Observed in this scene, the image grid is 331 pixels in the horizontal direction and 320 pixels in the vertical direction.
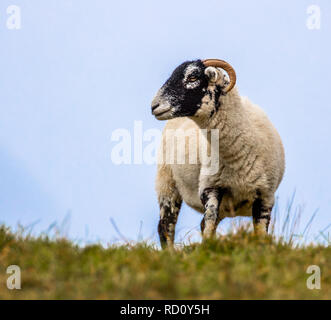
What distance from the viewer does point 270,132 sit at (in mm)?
8695

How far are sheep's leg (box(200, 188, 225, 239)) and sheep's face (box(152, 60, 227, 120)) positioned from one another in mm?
1125

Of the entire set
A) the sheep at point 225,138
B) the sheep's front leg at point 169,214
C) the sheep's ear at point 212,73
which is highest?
the sheep's ear at point 212,73

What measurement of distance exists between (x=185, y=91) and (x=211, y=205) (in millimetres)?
1585

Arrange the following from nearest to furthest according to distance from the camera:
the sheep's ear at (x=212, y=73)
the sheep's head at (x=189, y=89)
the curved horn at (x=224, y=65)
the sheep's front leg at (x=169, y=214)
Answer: the sheep's head at (x=189, y=89) → the sheep's ear at (x=212, y=73) → the curved horn at (x=224, y=65) → the sheep's front leg at (x=169, y=214)

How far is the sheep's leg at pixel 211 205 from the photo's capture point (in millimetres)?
8156

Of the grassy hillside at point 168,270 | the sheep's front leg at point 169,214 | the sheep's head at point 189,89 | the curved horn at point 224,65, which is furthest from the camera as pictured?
the sheep's front leg at point 169,214

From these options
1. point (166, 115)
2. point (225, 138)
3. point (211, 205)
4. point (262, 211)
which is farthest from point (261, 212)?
point (166, 115)

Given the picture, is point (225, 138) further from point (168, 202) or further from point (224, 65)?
point (168, 202)

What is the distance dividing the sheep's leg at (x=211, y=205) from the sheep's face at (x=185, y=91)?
112 cm

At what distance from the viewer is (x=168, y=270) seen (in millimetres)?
4574

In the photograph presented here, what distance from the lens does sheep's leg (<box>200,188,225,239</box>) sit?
8156 mm

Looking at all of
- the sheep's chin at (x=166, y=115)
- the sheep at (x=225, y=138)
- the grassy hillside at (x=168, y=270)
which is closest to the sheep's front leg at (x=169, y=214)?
the sheep at (x=225, y=138)

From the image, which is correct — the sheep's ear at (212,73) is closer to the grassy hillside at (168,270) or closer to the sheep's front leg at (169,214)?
the sheep's front leg at (169,214)

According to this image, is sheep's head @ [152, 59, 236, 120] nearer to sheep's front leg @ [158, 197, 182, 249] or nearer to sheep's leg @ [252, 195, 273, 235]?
sheep's leg @ [252, 195, 273, 235]
